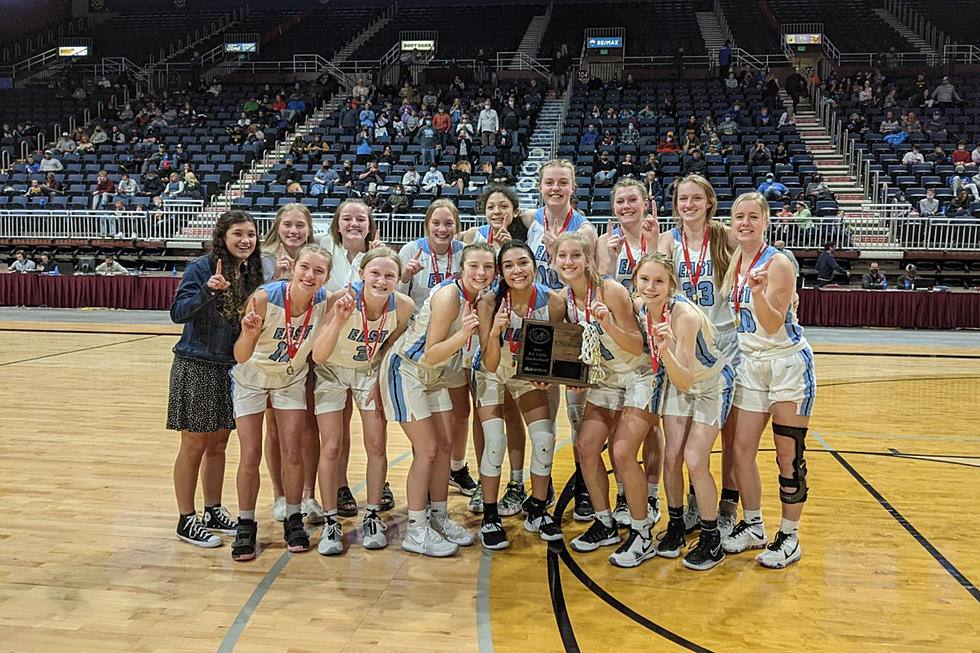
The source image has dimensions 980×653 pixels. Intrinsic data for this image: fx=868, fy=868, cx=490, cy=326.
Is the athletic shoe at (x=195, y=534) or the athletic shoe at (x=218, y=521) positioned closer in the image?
the athletic shoe at (x=195, y=534)

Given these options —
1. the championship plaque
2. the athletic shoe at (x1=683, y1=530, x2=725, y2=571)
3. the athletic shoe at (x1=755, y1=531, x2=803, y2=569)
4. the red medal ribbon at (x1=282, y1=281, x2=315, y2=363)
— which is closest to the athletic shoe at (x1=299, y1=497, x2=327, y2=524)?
the red medal ribbon at (x1=282, y1=281, x2=315, y2=363)

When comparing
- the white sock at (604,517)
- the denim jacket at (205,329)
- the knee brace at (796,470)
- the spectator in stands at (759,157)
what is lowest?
the white sock at (604,517)

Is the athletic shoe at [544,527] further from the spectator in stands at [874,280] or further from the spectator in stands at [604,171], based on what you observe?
the spectator in stands at [604,171]

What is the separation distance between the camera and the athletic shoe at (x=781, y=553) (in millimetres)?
4020

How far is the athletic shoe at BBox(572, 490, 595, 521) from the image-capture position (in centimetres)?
471

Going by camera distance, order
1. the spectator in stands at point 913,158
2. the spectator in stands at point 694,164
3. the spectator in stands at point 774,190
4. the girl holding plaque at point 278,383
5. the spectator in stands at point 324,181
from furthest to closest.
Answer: the spectator in stands at point 324,181, the spectator in stands at point 913,158, the spectator in stands at point 694,164, the spectator in stands at point 774,190, the girl holding plaque at point 278,383

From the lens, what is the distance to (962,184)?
15078 mm

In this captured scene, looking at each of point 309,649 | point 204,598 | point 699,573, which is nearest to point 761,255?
point 699,573

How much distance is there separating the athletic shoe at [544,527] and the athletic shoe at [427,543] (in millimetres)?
461

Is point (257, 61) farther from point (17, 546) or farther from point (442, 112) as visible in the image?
point (17, 546)

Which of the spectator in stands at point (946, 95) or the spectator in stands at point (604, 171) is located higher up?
the spectator in stands at point (946, 95)

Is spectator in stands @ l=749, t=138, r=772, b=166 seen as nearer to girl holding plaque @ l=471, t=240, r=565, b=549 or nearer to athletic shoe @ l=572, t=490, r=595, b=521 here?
athletic shoe @ l=572, t=490, r=595, b=521

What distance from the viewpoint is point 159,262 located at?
16609 mm

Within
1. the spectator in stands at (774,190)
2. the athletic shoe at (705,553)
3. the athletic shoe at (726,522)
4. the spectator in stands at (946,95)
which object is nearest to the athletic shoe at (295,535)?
the athletic shoe at (705,553)
